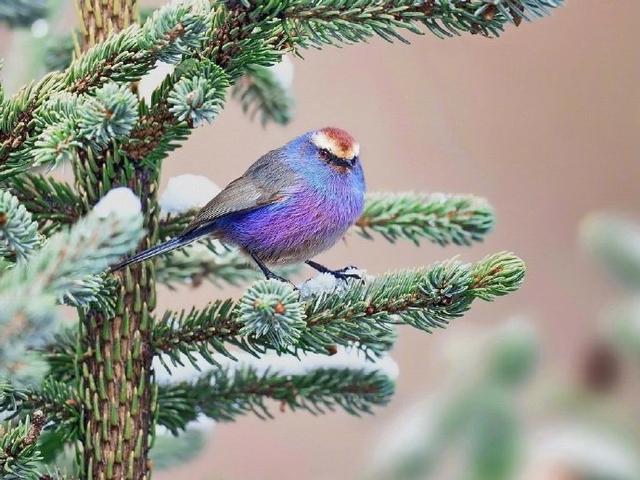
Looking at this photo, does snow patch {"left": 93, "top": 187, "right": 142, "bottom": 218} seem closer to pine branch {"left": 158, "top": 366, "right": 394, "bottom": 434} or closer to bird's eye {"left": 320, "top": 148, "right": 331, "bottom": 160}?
pine branch {"left": 158, "top": 366, "right": 394, "bottom": 434}

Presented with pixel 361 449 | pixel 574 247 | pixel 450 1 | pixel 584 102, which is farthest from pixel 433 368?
pixel 450 1

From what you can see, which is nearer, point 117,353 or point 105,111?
point 105,111

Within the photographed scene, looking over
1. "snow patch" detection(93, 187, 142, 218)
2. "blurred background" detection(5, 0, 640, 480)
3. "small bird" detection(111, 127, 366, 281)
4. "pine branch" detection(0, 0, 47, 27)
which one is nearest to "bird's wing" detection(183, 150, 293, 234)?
"small bird" detection(111, 127, 366, 281)

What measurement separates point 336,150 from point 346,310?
1.29 feet

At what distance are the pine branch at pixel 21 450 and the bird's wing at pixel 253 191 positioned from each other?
306 mm

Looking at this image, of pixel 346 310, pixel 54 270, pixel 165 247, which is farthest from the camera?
pixel 165 247

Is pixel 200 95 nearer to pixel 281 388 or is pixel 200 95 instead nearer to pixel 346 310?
pixel 346 310

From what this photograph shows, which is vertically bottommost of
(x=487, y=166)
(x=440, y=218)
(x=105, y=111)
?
(x=105, y=111)

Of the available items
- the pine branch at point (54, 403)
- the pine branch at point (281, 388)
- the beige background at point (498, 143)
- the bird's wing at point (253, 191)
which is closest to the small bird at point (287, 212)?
the bird's wing at point (253, 191)

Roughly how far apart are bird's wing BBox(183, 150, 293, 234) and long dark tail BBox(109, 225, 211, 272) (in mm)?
10

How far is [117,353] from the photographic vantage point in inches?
31.1

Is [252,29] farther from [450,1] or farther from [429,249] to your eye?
[429,249]

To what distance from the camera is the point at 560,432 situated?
204cm

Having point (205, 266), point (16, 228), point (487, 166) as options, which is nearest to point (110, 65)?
point (16, 228)
